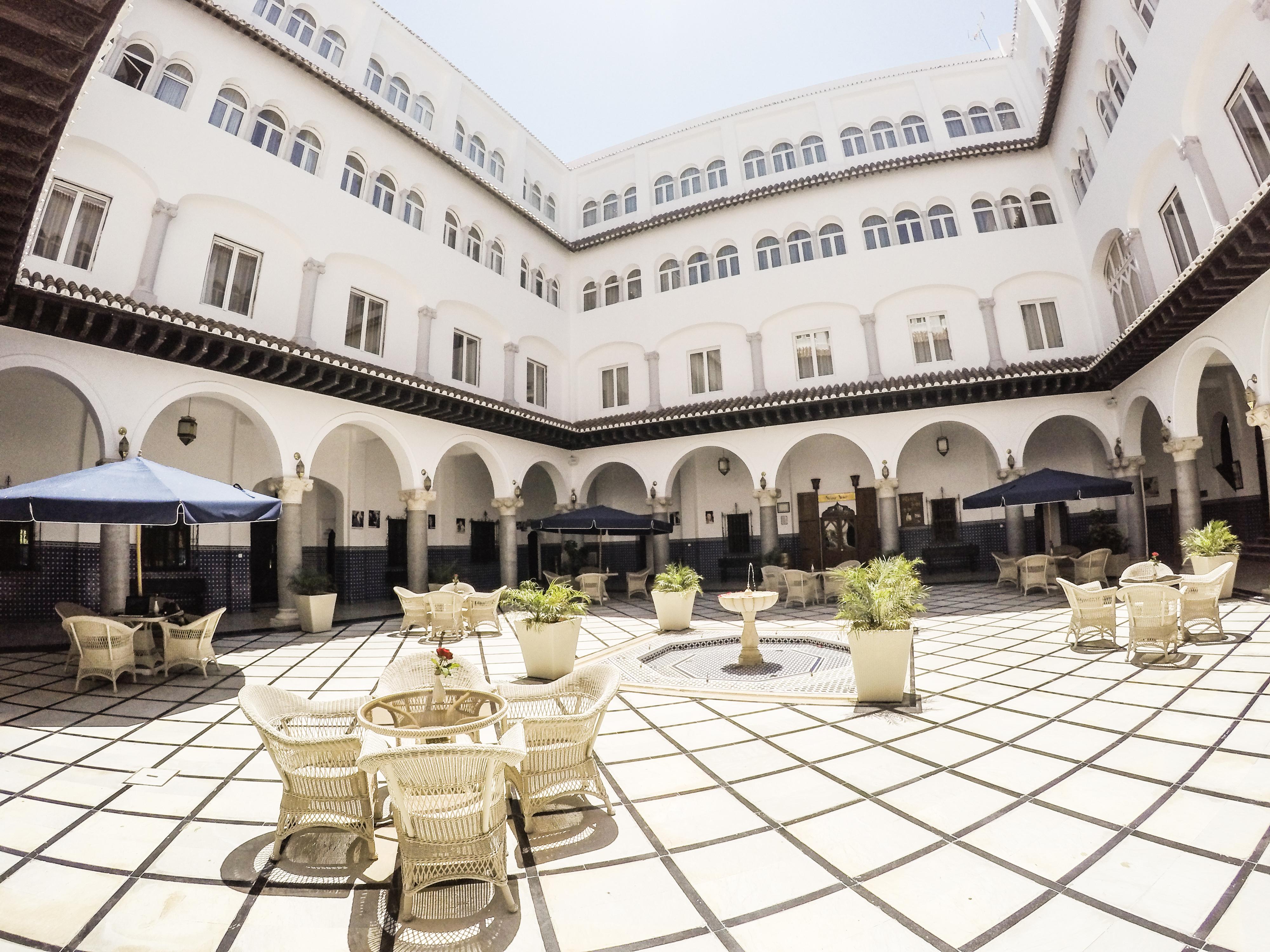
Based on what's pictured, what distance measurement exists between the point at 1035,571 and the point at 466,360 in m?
14.3

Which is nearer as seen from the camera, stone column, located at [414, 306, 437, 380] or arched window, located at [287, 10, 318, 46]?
arched window, located at [287, 10, 318, 46]

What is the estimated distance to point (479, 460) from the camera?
18.5 meters

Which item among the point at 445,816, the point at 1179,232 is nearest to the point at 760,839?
the point at 445,816

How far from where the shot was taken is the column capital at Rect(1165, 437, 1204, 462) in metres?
11.5

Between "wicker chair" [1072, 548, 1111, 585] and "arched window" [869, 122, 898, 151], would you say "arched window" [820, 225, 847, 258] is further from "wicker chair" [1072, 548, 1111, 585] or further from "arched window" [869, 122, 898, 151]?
"wicker chair" [1072, 548, 1111, 585]

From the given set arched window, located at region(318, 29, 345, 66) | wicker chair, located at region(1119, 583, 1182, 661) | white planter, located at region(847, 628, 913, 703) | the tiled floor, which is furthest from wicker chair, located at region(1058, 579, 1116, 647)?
arched window, located at region(318, 29, 345, 66)

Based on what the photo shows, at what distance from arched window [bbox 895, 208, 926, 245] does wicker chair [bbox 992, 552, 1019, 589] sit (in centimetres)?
907

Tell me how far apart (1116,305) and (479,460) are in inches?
694

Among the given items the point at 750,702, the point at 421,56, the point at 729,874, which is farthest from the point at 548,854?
the point at 421,56

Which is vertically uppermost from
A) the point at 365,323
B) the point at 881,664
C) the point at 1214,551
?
the point at 365,323

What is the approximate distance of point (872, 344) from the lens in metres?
16.8

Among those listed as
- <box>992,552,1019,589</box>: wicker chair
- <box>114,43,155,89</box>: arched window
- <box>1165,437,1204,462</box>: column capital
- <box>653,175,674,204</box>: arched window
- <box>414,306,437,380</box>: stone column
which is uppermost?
<box>653,175,674,204</box>: arched window

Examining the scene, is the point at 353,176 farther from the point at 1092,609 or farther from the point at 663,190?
the point at 1092,609

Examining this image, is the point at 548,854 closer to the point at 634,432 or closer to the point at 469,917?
the point at 469,917
